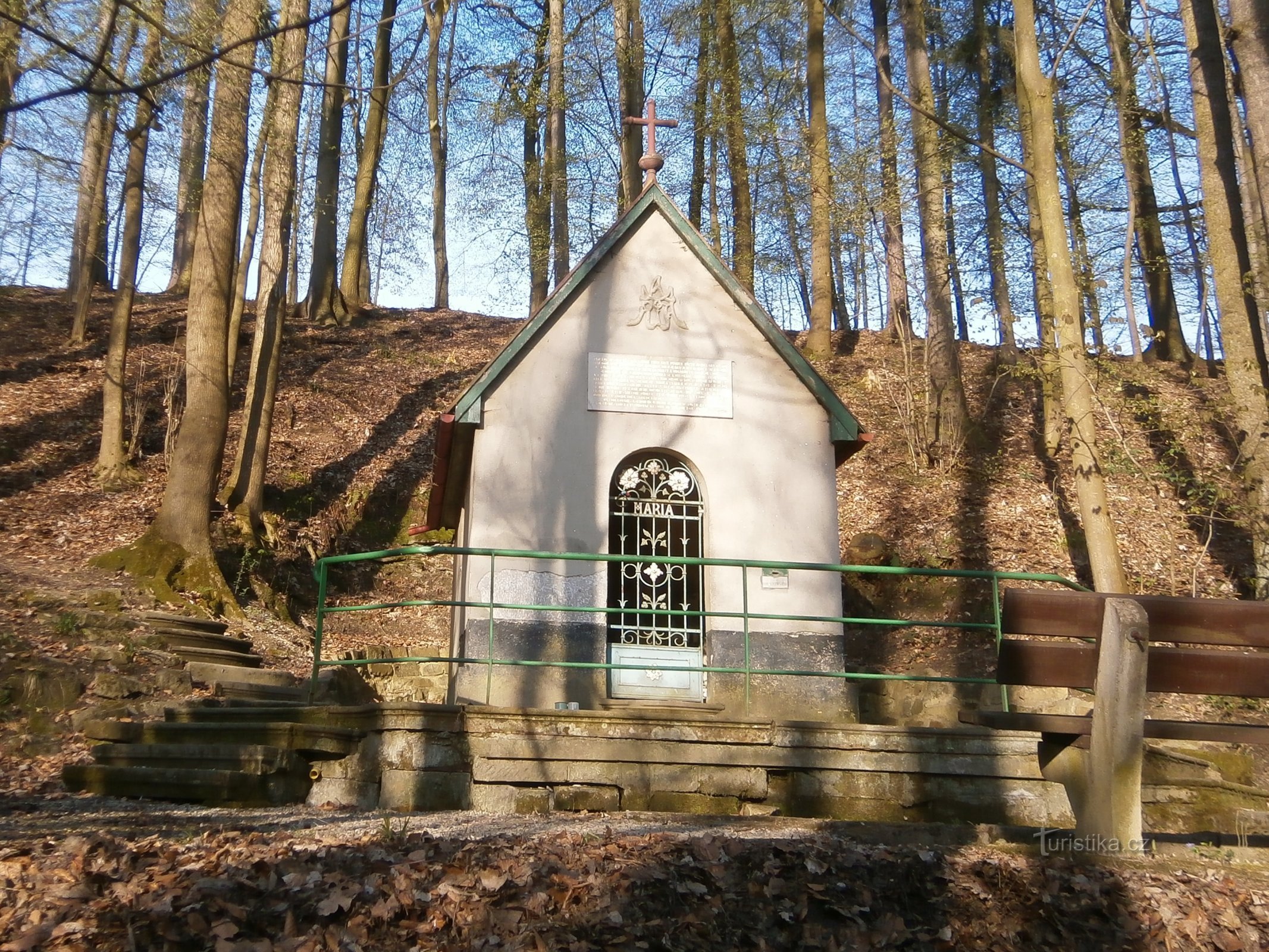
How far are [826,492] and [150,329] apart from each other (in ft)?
57.7

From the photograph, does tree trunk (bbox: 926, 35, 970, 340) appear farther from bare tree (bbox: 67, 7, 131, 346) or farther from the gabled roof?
bare tree (bbox: 67, 7, 131, 346)

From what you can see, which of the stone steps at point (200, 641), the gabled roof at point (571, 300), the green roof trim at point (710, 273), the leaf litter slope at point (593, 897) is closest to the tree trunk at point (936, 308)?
the gabled roof at point (571, 300)

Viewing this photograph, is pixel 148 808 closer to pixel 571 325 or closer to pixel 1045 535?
pixel 571 325

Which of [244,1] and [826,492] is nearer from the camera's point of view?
[826,492]

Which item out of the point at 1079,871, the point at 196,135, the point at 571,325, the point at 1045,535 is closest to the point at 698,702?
the point at 571,325

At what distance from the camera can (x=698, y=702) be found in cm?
1032

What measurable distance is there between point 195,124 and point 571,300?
6.60 metres

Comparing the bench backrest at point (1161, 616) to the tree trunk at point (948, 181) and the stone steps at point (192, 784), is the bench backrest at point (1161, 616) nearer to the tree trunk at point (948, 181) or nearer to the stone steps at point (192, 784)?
the stone steps at point (192, 784)

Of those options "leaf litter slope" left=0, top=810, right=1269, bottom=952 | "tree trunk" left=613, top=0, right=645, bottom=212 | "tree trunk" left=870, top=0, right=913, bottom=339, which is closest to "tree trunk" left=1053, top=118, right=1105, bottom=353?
"tree trunk" left=870, top=0, right=913, bottom=339

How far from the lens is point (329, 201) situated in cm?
2392

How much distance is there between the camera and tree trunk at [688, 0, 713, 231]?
2583cm

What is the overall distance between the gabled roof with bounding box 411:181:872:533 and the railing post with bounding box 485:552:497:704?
1449 mm

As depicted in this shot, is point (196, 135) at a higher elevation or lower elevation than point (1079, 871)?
higher

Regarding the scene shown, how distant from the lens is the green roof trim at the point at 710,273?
10.6m
